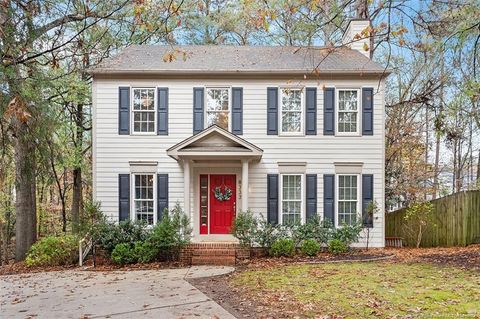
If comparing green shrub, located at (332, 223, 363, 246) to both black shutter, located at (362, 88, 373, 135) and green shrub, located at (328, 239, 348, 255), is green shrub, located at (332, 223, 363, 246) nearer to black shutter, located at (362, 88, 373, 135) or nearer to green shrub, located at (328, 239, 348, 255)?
green shrub, located at (328, 239, 348, 255)

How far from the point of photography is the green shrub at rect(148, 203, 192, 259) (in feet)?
36.2

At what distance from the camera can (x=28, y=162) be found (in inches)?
203

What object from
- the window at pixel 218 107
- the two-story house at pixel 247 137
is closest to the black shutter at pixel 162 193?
the two-story house at pixel 247 137

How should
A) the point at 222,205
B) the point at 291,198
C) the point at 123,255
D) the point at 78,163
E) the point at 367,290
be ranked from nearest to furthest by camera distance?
1. the point at 367,290
2. the point at 123,255
3. the point at 291,198
4. the point at 222,205
5. the point at 78,163

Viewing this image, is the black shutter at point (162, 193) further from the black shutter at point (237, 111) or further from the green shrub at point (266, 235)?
the green shrub at point (266, 235)

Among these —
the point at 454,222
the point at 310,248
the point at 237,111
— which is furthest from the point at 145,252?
the point at 454,222

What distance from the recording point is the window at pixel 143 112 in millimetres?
12852

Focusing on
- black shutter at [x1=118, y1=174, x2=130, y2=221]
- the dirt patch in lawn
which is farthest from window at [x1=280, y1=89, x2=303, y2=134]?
the dirt patch in lawn

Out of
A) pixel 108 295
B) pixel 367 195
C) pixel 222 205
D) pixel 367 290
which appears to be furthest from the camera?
pixel 222 205

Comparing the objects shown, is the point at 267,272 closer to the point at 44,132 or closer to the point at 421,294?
the point at 421,294

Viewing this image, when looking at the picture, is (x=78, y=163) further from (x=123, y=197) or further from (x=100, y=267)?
(x=100, y=267)

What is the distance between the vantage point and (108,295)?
7.34 m

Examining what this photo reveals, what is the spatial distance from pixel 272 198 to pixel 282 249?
1.89 meters

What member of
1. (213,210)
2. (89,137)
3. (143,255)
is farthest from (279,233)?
(89,137)
